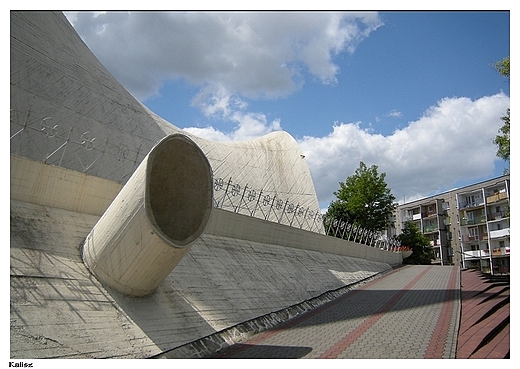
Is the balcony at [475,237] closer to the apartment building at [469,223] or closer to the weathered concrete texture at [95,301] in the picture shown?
the apartment building at [469,223]

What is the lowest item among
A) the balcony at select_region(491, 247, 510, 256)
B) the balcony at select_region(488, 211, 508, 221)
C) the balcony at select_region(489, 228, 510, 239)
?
A: the balcony at select_region(491, 247, 510, 256)

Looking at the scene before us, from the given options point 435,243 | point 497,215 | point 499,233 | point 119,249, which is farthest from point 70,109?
point 435,243

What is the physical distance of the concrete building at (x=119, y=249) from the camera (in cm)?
606

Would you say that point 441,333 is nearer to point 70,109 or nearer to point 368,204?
point 70,109

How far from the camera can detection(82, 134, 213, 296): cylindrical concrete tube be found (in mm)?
6797

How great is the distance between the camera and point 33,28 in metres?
14.8

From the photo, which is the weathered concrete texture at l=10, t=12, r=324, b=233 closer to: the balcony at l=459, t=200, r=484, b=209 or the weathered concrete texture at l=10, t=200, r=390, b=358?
the weathered concrete texture at l=10, t=200, r=390, b=358

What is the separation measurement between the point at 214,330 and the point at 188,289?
3.53 ft

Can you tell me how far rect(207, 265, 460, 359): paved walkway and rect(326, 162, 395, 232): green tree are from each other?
21891 mm

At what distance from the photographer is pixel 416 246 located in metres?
37.6

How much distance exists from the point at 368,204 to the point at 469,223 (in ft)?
30.6

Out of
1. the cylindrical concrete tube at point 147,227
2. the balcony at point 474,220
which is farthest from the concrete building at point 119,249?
the balcony at point 474,220

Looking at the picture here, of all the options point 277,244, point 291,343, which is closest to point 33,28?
point 277,244

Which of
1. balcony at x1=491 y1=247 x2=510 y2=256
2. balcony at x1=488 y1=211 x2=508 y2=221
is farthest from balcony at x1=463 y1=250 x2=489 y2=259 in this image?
balcony at x1=488 y1=211 x2=508 y2=221
